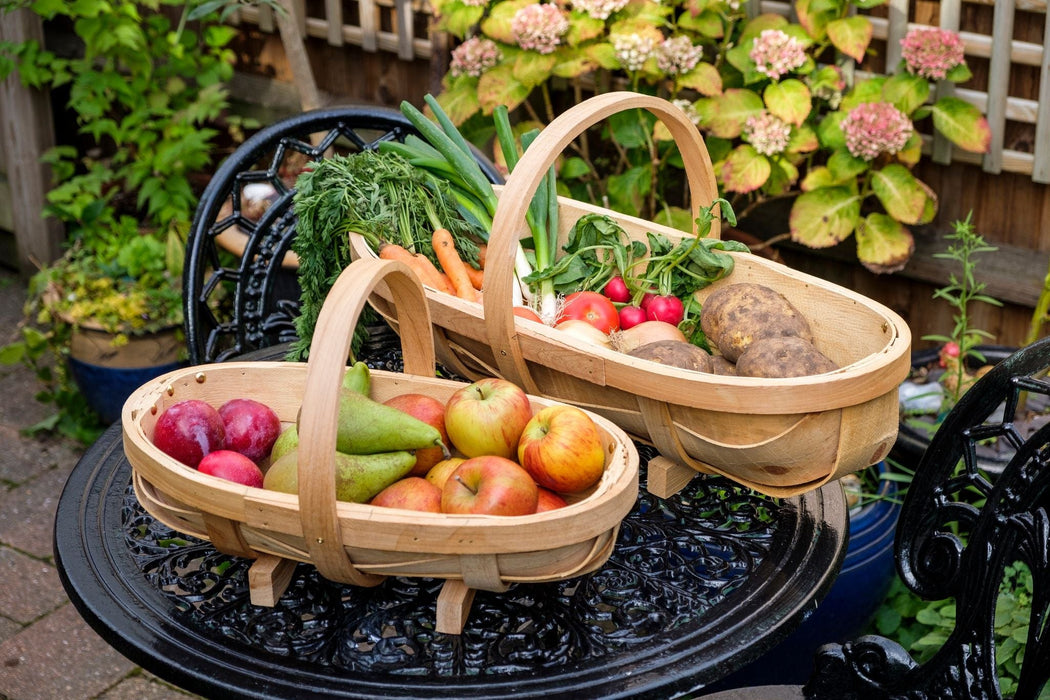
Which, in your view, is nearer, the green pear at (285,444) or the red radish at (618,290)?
the green pear at (285,444)

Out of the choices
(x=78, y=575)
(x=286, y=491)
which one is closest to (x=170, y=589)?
(x=78, y=575)

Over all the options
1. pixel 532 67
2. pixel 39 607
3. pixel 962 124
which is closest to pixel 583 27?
pixel 532 67

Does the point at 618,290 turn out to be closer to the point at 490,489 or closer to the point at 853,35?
the point at 490,489

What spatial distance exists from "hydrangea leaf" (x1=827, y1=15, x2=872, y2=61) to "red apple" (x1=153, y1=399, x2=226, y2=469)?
6.86 ft

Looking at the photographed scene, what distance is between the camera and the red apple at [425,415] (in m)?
1.54

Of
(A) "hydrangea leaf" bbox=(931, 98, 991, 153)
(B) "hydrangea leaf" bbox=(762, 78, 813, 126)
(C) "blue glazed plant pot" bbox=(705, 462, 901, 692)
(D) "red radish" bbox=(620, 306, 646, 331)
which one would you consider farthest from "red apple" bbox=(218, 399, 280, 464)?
(A) "hydrangea leaf" bbox=(931, 98, 991, 153)

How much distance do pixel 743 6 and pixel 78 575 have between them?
2557 mm

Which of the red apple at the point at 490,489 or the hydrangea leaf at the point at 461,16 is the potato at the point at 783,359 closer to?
the red apple at the point at 490,489

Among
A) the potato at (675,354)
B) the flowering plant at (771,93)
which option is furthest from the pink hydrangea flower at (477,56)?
the potato at (675,354)

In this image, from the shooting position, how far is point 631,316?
2004mm

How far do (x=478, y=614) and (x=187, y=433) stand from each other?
48 centimetres

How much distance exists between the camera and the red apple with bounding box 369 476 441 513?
55.6 inches

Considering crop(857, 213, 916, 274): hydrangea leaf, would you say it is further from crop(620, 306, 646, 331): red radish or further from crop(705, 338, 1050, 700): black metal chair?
crop(705, 338, 1050, 700): black metal chair

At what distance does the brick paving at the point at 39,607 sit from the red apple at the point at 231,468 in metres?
1.38
